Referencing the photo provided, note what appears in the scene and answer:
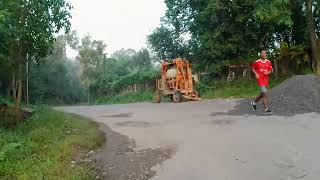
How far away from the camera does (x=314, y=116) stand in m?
11.9

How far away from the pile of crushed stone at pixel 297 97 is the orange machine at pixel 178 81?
866 centimetres

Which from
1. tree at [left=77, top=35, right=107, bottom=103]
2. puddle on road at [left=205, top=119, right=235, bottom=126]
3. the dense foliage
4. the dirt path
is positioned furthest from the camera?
tree at [left=77, top=35, right=107, bottom=103]

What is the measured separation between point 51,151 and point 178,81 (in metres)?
15.2

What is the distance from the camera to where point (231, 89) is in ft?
87.0

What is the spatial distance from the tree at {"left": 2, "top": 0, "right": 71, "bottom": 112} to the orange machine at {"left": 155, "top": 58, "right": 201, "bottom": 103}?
850 cm

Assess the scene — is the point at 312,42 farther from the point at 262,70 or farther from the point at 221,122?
the point at 221,122

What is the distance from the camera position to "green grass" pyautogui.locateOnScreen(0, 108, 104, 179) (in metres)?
7.87

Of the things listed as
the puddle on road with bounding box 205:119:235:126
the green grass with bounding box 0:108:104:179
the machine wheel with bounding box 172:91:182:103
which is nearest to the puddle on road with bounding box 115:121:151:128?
the green grass with bounding box 0:108:104:179

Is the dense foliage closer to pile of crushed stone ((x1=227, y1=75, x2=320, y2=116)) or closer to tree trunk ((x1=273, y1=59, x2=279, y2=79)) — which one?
tree trunk ((x1=273, y1=59, x2=279, y2=79))

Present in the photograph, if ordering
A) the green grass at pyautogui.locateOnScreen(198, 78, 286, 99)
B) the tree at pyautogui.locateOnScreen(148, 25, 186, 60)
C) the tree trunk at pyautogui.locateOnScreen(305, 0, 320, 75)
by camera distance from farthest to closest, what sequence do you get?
the tree at pyautogui.locateOnScreen(148, 25, 186, 60) → the green grass at pyautogui.locateOnScreen(198, 78, 286, 99) → the tree trunk at pyautogui.locateOnScreen(305, 0, 320, 75)

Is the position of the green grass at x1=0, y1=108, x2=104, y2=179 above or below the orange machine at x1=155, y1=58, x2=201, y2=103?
below

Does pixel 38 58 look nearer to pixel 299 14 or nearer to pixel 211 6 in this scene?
pixel 211 6

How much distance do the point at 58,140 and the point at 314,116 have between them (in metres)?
6.93

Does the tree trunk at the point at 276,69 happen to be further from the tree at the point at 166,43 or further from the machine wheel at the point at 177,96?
the tree at the point at 166,43
